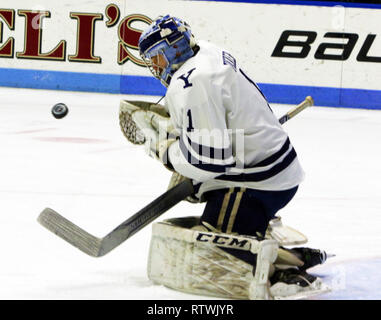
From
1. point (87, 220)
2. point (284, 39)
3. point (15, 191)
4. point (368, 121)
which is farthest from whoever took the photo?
point (284, 39)

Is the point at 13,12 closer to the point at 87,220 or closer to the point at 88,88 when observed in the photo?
the point at 88,88

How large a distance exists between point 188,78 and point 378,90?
224 inches

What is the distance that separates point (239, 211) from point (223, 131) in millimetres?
259

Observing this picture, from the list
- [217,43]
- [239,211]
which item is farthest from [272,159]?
[217,43]

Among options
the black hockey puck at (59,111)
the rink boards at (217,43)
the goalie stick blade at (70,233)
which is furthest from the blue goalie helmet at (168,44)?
the rink boards at (217,43)

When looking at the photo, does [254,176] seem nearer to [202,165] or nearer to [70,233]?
[202,165]

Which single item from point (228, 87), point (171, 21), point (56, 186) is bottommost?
point (56, 186)

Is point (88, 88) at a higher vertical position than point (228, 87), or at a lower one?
lower

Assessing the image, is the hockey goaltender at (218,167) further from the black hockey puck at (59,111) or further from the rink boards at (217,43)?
the rink boards at (217,43)

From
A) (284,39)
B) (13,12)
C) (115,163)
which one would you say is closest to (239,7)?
(284,39)

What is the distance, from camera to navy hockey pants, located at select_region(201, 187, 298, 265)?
8.21ft

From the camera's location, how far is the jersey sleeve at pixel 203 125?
7.73ft

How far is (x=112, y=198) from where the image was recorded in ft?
12.4

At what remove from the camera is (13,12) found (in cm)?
798
